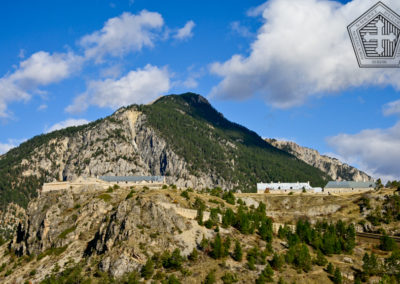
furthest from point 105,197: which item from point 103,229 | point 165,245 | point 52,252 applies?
point 165,245

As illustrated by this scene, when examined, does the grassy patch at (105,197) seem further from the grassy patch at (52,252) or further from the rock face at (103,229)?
the grassy patch at (52,252)

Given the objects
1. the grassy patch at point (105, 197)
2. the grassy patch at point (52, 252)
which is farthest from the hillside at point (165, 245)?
the grassy patch at point (52, 252)

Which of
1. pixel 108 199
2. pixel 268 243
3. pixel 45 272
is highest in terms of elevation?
pixel 108 199

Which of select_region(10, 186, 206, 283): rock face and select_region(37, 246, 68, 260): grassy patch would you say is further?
select_region(37, 246, 68, 260): grassy patch

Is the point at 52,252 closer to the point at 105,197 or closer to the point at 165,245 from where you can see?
the point at 105,197

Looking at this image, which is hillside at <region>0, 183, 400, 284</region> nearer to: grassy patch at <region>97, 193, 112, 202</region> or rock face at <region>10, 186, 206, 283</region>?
grassy patch at <region>97, 193, 112, 202</region>

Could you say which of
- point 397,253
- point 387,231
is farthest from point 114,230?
point 387,231

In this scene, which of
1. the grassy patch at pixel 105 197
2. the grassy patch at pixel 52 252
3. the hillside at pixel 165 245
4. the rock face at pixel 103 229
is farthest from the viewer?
the grassy patch at pixel 105 197

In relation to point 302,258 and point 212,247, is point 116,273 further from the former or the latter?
point 302,258

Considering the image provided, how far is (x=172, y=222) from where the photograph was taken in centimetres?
15050

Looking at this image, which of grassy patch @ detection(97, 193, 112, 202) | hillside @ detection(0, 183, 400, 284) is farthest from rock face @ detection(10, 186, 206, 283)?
hillside @ detection(0, 183, 400, 284)

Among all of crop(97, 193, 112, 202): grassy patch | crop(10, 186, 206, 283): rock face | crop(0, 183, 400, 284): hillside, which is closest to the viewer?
crop(0, 183, 400, 284): hillside

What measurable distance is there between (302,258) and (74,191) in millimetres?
88816

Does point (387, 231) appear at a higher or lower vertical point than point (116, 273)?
higher
